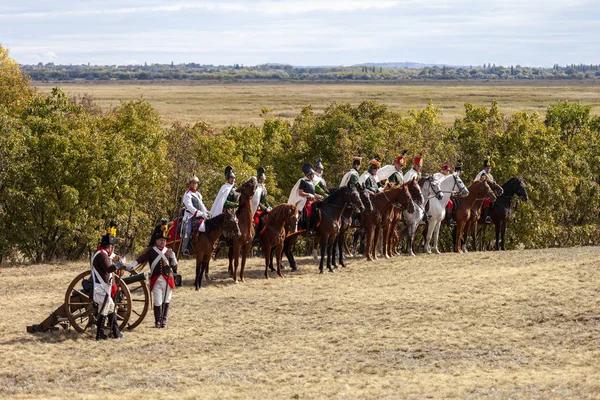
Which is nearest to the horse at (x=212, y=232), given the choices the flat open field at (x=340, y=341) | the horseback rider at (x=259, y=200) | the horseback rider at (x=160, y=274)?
the flat open field at (x=340, y=341)

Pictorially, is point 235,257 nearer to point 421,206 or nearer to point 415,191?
point 415,191

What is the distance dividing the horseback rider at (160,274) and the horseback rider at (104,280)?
97 cm

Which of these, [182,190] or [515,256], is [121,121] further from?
[515,256]

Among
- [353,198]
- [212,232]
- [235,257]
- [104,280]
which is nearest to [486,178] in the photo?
[353,198]

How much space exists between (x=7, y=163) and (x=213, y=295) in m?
14.0

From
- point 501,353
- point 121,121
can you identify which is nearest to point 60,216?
point 121,121

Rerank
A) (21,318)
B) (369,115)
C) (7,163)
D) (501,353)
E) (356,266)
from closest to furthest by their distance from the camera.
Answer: (501,353)
(21,318)
(356,266)
(7,163)
(369,115)

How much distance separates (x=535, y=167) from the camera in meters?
43.1

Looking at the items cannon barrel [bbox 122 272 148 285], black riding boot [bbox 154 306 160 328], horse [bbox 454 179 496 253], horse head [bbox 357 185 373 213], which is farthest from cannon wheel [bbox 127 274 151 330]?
horse [bbox 454 179 496 253]

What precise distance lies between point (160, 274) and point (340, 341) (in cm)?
422

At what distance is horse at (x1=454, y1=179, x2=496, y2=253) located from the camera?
30594 mm

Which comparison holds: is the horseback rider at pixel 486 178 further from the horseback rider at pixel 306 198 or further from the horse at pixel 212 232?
the horse at pixel 212 232

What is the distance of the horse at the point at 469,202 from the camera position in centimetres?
3059

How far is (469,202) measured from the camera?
31.0m
